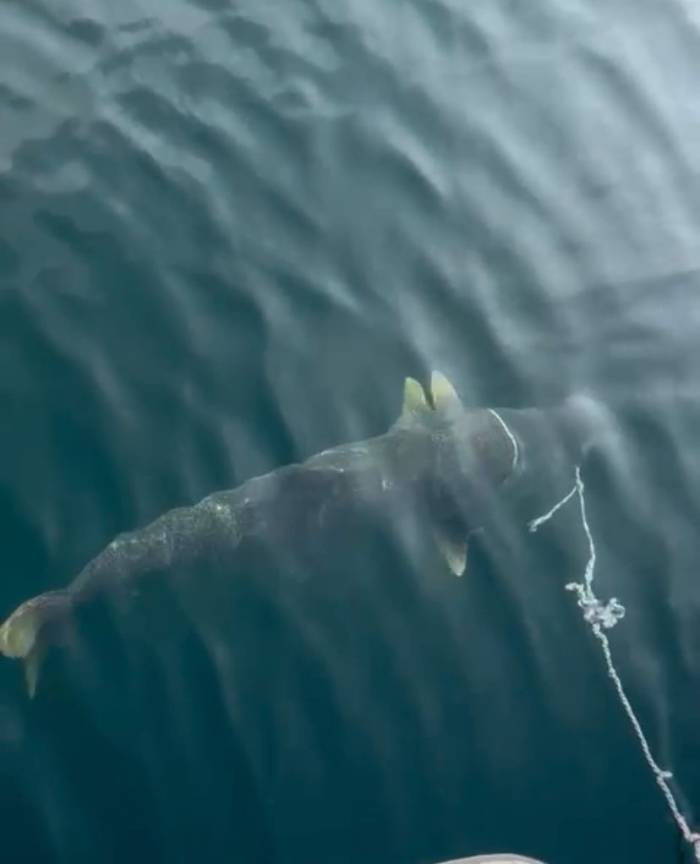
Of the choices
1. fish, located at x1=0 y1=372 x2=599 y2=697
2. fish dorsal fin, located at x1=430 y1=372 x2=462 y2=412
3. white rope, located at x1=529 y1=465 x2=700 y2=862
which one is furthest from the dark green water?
fish dorsal fin, located at x1=430 y1=372 x2=462 y2=412

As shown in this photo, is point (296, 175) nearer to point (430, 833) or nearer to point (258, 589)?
point (258, 589)

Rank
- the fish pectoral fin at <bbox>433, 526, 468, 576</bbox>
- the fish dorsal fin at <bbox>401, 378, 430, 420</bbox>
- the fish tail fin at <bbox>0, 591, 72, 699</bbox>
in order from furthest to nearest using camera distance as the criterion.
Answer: the fish dorsal fin at <bbox>401, 378, 430, 420</bbox>, the fish pectoral fin at <bbox>433, 526, 468, 576</bbox>, the fish tail fin at <bbox>0, 591, 72, 699</bbox>

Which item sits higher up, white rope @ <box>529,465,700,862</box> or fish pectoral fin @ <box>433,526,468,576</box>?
fish pectoral fin @ <box>433,526,468,576</box>

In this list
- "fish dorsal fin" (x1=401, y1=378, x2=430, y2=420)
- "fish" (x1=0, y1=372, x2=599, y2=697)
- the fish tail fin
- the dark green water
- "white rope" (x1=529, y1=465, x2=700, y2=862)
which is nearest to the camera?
"white rope" (x1=529, y1=465, x2=700, y2=862)

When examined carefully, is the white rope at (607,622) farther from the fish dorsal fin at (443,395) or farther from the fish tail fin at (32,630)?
the fish tail fin at (32,630)

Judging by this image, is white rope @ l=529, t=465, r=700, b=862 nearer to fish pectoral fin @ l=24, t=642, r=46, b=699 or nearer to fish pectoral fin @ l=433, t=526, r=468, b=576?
fish pectoral fin @ l=433, t=526, r=468, b=576

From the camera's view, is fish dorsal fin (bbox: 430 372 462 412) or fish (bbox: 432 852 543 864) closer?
fish (bbox: 432 852 543 864)
